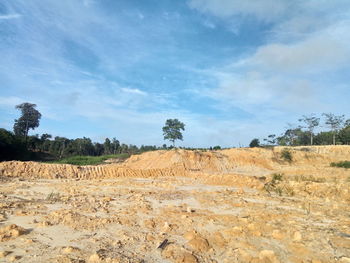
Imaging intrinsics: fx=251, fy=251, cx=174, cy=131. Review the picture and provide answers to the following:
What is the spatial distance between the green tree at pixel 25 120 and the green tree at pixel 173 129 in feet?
77.3

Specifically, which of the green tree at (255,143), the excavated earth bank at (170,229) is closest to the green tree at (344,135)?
the green tree at (255,143)

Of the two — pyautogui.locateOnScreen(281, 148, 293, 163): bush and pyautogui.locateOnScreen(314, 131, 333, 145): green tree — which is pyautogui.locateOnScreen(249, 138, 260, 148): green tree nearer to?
pyautogui.locateOnScreen(281, 148, 293, 163): bush

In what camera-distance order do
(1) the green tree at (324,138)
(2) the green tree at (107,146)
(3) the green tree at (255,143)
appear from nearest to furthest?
(3) the green tree at (255,143) → (1) the green tree at (324,138) → (2) the green tree at (107,146)

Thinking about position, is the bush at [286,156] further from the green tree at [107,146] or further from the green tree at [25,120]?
the green tree at [25,120]

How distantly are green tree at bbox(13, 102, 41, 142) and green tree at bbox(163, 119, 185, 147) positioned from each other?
2355 centimetres

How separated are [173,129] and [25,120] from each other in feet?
84.6

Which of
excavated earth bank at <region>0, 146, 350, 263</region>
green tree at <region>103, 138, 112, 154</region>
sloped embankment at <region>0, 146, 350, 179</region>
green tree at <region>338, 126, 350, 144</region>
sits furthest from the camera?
green tree at <region>103, 138, 112, 154</region>

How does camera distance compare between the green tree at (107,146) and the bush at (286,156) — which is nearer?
the bush at (286,156)

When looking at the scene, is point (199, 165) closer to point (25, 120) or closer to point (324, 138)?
point (324, 138)

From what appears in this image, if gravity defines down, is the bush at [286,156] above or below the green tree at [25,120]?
below

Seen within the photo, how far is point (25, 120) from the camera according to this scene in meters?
42.8

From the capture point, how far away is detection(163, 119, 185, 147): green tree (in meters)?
38.0

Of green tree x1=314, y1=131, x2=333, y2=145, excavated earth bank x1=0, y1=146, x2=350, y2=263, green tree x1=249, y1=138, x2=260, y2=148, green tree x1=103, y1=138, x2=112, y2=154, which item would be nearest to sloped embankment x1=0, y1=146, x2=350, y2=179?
excavated earth bank x1=0, y1=146, x2=350, y2=263

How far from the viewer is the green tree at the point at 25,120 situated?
42.4 metres
